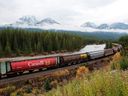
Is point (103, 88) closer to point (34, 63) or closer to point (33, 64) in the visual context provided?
point (33, 64)

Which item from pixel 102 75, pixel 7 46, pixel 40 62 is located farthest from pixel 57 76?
pixel 7 46

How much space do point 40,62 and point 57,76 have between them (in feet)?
13.3

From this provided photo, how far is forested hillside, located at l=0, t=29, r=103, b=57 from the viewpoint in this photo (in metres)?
115

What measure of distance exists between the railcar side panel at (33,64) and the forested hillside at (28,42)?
53.6 m

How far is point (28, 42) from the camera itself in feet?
408

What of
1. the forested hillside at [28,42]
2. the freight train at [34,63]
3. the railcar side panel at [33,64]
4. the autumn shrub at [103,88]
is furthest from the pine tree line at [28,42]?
the autumn shrub at [103,88]

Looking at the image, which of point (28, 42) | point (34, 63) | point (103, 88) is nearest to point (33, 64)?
point (34, 63)

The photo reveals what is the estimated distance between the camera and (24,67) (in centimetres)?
5031

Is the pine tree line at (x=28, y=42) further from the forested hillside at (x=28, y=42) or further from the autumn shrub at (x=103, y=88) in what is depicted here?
the autumn shrub at (x=103, y=88)

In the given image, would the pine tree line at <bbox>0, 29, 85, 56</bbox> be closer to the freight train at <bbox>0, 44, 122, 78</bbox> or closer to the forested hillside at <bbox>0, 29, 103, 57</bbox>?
the forested hillside at <bbox>0, 29, 103, 57</bbox>

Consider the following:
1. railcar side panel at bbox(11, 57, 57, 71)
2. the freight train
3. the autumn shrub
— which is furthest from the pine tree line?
the autumn shrub

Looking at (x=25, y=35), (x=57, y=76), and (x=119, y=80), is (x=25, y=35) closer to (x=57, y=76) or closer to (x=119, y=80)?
(x=57, y=76)

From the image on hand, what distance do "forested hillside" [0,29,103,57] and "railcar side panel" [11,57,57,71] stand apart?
176 feet

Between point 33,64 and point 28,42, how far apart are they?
72030 mm
